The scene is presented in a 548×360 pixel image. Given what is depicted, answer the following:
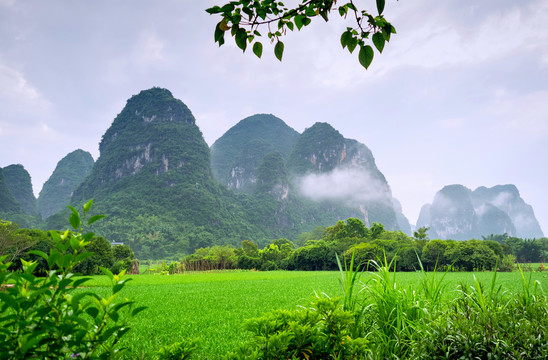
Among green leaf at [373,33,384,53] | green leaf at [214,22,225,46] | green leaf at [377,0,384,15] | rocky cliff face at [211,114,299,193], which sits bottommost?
green leaf at [373,33,384,53]

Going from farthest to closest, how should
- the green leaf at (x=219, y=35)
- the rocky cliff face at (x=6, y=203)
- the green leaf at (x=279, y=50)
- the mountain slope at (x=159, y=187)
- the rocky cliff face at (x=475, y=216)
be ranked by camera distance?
the rocky cliff face at (x=475, y=216), the rocky cliff face at (x=6, y=203), the mountain slope at (x=159, y=187), the green leaf at (x=279, y=50), the green leaf at (x=219, y=35)

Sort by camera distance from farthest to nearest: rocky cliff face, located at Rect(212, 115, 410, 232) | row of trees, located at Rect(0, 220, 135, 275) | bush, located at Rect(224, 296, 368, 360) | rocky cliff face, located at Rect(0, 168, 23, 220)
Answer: rocky cliff face, located at Rect(212, 115, 410, 232), rocky cliff face, located at Rect(0, 168, 23, 220), row of trees, located at Rect(0, 220, 135, 275), bush, located at Rect(224, 296, 368, 360)

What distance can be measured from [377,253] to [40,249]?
24.6m

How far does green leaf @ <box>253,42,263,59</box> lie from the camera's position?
157 cm

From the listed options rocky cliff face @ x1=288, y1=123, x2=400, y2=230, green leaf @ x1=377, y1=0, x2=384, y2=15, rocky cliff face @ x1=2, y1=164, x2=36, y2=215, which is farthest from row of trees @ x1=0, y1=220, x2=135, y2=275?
rocky cliff face @ x1=288, y1=123, x2=400, y2=230

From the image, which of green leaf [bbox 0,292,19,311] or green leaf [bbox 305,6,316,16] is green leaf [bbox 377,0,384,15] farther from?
green leaf [bbox 0,292,19,311]

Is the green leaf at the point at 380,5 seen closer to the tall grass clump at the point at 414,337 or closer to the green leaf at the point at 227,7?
the green leaf at the point at 227,7

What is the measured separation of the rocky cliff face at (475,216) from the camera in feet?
522

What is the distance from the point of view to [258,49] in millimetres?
1572

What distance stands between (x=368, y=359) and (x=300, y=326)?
614 mm

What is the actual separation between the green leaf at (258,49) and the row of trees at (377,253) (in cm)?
2402

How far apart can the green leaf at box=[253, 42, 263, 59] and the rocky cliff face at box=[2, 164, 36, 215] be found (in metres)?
133

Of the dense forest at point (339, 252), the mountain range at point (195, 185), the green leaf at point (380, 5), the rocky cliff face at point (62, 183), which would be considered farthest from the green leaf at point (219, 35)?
the rocky cliff face at point (62, 183)

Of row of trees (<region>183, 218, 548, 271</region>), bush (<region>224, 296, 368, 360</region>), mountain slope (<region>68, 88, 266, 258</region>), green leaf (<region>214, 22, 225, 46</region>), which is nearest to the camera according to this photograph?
green leaf (<region>214, 22, 225, 46</region>)
